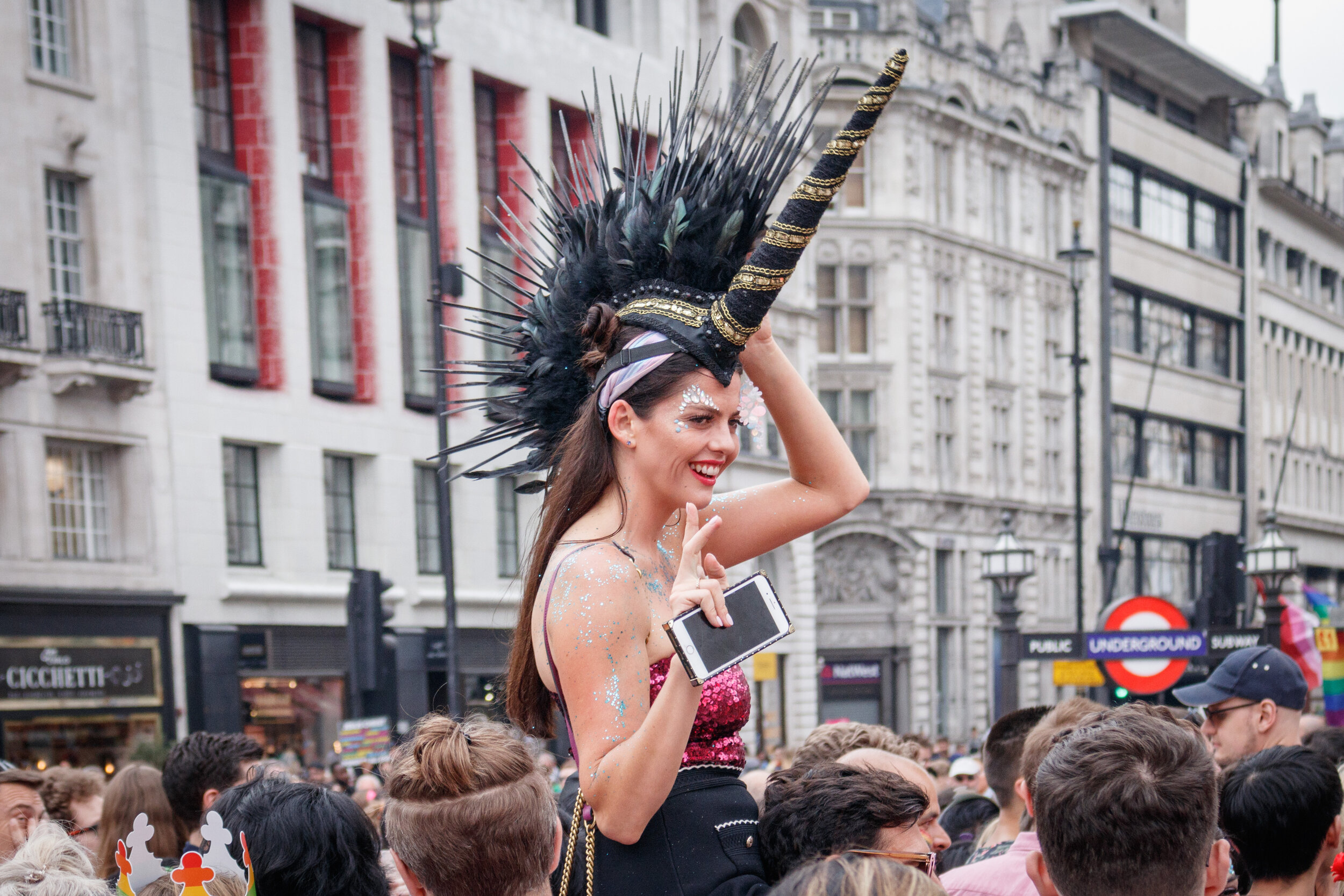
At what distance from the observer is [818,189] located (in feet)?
11.7

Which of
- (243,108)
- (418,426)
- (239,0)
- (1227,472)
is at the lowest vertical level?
(1227,472)

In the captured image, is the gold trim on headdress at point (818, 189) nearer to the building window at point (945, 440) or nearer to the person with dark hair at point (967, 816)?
the person with dark hair at point (967, 816)

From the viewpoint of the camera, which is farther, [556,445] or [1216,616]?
[1216,616]

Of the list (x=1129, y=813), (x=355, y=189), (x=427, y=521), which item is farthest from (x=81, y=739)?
(x=1129, y=813)

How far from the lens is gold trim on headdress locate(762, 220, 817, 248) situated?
362 cm

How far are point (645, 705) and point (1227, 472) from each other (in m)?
60.1

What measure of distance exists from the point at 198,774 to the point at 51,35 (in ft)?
65.5

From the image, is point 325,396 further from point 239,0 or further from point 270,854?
point 270,854

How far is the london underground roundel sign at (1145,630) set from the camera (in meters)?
13.5

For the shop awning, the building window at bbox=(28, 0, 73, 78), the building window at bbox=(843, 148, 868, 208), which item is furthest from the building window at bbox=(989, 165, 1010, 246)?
the building window at bbox=(28, 0, 73, 78)

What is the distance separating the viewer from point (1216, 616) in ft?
85.0

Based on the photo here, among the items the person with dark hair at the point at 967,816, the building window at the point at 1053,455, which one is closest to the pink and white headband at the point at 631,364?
the person with dark hair at the point at 967,816

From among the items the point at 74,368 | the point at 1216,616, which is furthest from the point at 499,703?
the point at 1216,616

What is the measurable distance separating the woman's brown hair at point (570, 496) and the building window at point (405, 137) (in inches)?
1037
